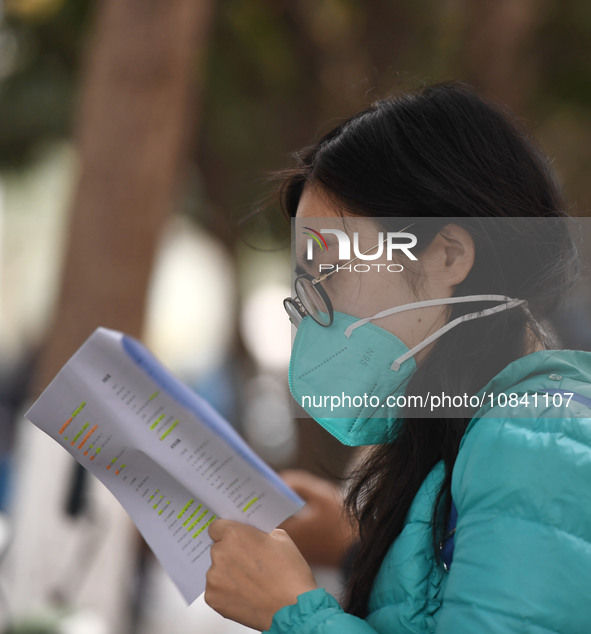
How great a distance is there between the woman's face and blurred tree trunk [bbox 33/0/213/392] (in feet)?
8.31

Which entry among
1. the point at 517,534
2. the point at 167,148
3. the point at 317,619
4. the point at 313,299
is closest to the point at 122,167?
the point at 167,148

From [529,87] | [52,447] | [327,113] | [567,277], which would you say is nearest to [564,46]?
[529,87]

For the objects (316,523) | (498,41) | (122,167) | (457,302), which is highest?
(498,41)

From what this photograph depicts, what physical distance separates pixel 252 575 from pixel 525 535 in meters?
0.46

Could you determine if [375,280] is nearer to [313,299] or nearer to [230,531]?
[313,299]

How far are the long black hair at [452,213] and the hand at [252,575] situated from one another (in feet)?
0.46

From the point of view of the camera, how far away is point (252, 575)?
4.33 feet

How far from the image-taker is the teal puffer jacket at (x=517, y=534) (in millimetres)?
1052

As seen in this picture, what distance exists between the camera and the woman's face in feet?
4.52

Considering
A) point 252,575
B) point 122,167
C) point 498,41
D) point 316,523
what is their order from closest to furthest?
1. point 252,575
2. point 316,523
3. point 122,167
4. point 498,41

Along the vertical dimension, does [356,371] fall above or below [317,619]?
above

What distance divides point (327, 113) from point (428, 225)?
5059mm

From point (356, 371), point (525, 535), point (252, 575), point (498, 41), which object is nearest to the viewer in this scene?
point (525, 535)

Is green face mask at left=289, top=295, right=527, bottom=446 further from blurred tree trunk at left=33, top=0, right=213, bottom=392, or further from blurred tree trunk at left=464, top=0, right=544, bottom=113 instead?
blurred tree trunk at left=464, top=0, right=544, bottom=113
